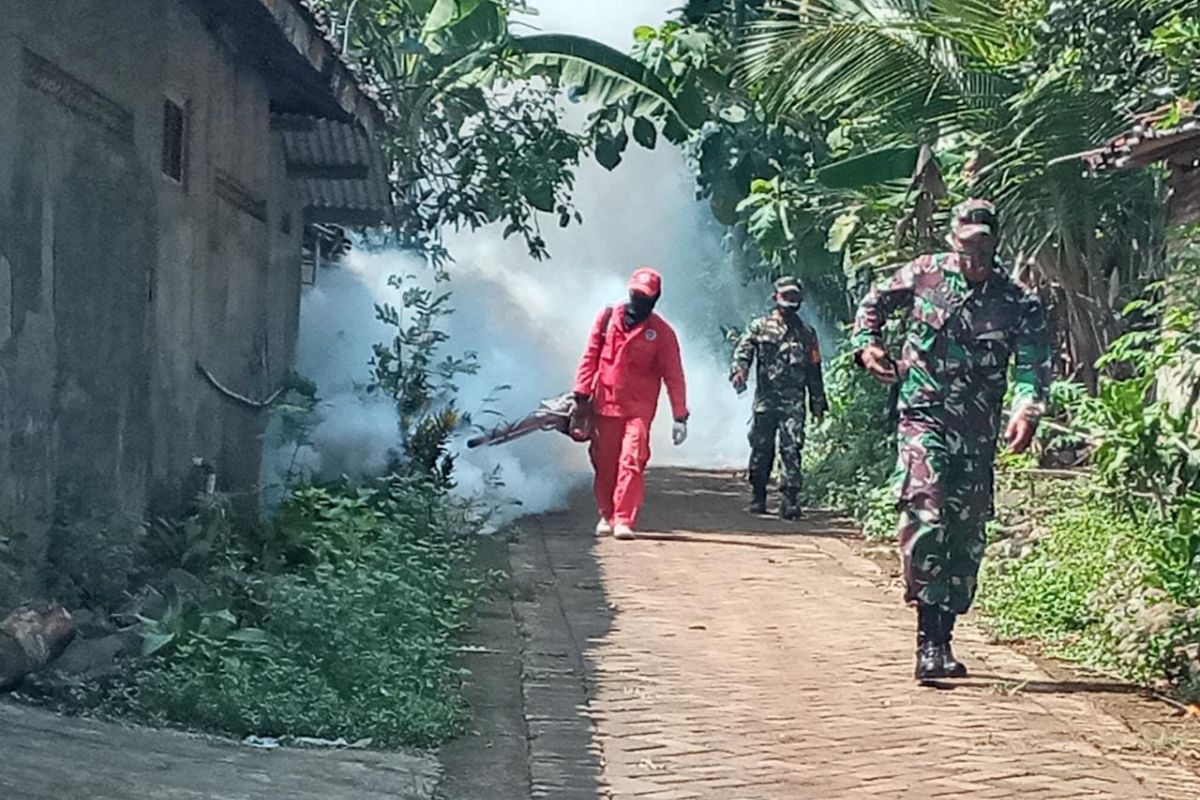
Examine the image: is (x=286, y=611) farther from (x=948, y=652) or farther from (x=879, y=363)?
(x=948, y=652)

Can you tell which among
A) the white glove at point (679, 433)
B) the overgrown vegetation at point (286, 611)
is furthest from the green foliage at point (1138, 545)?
the white glove at point (679, 433)

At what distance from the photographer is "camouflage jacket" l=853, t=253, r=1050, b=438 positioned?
752 centimetres

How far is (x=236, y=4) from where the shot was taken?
30.3ft

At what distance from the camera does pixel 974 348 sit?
7527 mm

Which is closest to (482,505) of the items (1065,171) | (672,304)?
(1065,171)

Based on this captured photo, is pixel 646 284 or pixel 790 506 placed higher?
pixel 646 284

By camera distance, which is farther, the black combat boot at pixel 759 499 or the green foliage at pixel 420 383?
the black combat boot at pixel 759 499

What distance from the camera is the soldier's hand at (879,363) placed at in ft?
24.8

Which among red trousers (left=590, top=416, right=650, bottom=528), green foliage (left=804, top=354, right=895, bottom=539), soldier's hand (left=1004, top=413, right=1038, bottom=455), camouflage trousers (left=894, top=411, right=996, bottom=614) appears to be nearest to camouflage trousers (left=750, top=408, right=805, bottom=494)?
green foliage (left=804, top=354, right=895, bottom=539)

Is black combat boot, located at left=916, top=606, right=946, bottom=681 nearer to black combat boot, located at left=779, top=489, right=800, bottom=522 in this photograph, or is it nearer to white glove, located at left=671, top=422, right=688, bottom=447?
white glove, located at left=671, top=422, right=688, bottom=447

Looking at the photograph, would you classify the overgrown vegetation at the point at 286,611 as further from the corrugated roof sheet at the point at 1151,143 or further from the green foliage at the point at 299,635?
the corrugated roof sheet at the point at 1151,143

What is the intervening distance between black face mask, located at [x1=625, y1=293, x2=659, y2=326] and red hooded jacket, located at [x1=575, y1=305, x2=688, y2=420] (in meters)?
0.04

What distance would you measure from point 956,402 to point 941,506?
0.45 m

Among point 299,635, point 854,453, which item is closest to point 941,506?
point 299,635
